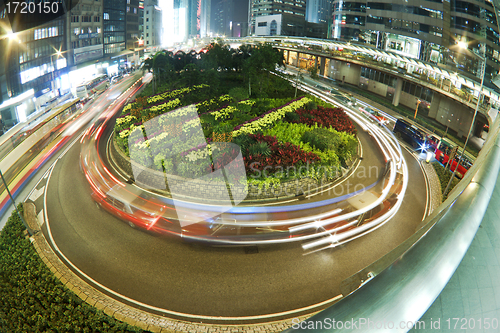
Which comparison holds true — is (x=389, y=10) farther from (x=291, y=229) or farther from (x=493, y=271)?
(x=493, y=271)

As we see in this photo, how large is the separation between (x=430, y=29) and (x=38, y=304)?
171 ft

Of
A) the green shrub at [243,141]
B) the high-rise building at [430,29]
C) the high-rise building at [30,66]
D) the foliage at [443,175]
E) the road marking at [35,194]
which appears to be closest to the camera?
the road marking at [35,194]

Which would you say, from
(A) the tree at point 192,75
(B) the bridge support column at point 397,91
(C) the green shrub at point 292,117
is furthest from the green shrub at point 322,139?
(B) the bridge support column at point 397,91

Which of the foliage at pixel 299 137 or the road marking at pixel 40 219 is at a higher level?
the foliage at pixel 299 137

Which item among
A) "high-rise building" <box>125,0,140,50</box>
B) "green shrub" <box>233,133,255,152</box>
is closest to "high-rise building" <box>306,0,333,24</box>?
"high-rise building" <box>125,0,140,50</box>

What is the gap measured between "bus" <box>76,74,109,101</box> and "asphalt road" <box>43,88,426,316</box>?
32610 millimetres

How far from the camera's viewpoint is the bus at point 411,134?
24516 mm

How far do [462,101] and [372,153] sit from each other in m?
10.4

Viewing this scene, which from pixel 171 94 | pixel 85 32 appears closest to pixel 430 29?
pixel 171 94

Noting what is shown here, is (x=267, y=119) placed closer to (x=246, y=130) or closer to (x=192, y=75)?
(x=246, y=130)

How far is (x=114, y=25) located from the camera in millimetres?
72188

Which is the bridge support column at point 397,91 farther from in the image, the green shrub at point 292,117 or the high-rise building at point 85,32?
the high-rise building at point 85,32

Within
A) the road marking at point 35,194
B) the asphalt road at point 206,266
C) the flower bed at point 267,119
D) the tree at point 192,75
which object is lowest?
the asphalt road at point 206,266

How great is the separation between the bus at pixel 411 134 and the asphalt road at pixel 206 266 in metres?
11.2
